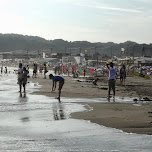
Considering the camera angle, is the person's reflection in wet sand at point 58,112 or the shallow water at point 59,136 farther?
the person's reflection in wet sand at point 58,112

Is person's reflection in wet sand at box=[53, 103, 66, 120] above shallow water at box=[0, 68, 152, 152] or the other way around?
the other way around

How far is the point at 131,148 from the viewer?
6863 mm

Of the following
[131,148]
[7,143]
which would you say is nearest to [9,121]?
[7,143]

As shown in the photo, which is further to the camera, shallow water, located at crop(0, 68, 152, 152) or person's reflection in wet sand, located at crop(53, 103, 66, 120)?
person's reflection in wet sand, located at crop(53, 103, 66, 120)

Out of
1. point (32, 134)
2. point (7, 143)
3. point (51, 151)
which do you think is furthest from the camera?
point (32, 134)

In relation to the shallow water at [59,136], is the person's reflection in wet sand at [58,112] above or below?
below

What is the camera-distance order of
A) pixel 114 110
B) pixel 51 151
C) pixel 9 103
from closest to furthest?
pixel 51 151, pixel 114 110, pixel 9 103

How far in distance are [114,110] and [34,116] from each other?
3.05 metres

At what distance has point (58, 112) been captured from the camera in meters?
11.9

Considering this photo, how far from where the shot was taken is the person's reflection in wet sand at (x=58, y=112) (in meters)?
10.8

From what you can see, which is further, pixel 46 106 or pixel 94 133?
pixel 46 106

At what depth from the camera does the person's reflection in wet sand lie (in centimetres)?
1075

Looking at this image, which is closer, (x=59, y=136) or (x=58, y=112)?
(x=59, y=136)

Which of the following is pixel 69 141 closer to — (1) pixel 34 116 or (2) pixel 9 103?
(1) pixel 34 116
